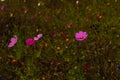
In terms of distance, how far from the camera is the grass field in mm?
4352

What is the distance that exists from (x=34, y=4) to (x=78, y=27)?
1346 mm

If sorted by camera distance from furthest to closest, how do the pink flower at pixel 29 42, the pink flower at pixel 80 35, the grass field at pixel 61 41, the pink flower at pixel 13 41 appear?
the pink flower at pixel 13 41
the pink flower at pixel 29 42
the pink flower at pixel 80 35
the grass field at pixel 61 41

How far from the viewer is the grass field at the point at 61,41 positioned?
14.3 ft

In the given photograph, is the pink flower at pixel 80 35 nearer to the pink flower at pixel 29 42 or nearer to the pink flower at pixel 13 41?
the pink flower at pixel 29 42

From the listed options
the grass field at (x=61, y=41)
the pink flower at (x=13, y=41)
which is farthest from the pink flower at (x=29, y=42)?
the pink flower at (x=13, y=41)

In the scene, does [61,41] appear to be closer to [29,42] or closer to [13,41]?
[29,42]

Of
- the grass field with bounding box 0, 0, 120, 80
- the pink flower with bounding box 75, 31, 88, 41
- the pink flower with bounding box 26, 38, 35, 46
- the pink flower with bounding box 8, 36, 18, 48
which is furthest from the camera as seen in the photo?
the pink flower with bounding box 8, 36, 18, 48

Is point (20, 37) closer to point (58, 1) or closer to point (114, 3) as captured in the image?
point (58, 1)

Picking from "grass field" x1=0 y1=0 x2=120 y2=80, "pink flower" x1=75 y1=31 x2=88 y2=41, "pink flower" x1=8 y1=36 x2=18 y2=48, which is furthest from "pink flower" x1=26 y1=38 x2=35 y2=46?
"pink flower" x1=75 y1=31 x2=88 y2=41

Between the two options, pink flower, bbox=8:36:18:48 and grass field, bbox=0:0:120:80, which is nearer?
A: grass field, bbox=0:0:120:80

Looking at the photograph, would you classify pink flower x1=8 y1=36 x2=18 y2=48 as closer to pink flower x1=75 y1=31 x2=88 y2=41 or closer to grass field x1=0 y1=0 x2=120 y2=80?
grass field x1=0 y1=0 x2=120 y2=80

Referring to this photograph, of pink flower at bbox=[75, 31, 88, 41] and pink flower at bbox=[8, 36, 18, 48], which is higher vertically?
pink flower at bbox=[75, 31, 88, 41]

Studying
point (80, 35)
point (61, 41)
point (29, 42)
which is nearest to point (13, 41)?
point (29, 42)

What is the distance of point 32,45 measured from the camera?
492cm
